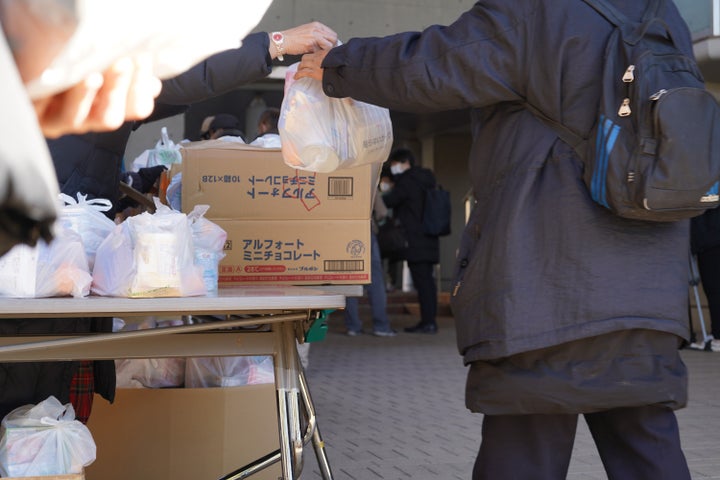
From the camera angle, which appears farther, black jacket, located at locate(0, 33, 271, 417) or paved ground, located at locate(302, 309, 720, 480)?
paved ground, located at locate(302, 309, 720, 480)

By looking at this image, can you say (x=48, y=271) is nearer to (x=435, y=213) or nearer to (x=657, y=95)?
(x=657, y=95)

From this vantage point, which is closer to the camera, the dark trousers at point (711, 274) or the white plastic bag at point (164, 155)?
the white plastic bag at point (164, 155)

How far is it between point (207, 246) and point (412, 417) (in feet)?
10.0

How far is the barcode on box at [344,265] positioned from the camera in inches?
124

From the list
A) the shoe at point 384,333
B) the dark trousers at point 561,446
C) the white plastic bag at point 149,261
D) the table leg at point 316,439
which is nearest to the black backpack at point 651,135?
the dark trousers at point 561,446

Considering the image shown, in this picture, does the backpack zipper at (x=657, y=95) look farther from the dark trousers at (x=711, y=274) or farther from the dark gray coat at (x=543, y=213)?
the dark trousers at (x=711, y=274)

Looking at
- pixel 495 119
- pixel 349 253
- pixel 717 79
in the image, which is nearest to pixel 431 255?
pixel 717 79

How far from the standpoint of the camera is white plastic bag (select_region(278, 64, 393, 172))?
262 centimetres

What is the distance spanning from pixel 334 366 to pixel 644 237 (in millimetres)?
5754

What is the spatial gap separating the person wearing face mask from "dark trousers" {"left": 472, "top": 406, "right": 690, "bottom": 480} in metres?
7.62

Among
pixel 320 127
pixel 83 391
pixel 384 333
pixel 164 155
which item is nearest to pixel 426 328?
pixel 384 333

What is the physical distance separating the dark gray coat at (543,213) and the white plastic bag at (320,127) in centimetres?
48

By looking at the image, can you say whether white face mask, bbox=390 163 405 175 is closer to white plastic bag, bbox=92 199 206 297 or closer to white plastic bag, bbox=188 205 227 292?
white plastic bag, bbox=188 205 227 292

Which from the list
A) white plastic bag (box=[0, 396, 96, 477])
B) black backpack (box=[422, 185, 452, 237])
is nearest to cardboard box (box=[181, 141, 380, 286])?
white plastic bag (box=[0, 396, 96, 477])
